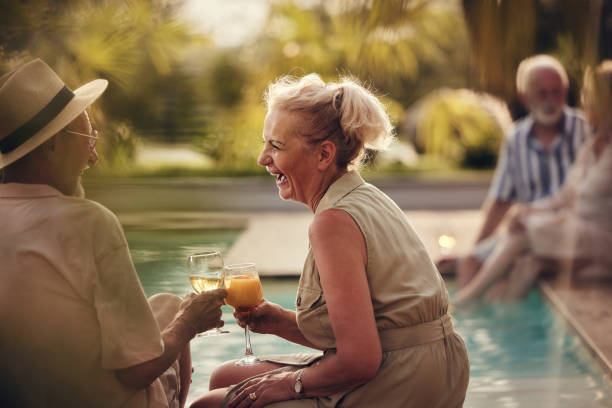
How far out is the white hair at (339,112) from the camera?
203 cm

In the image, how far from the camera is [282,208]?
1256cm

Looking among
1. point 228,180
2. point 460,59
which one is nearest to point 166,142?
point 228,180

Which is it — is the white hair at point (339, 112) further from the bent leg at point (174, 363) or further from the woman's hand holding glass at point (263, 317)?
the bent leg at point (174, 363)

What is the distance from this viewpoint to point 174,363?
232 centimetres

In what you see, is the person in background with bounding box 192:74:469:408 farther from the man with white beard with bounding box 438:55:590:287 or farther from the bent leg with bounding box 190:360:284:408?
the man with white beard with bounding box 438:55:590:287

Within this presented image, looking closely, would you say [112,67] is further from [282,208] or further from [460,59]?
[460,59]

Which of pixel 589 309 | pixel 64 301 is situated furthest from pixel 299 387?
pixel 589 309

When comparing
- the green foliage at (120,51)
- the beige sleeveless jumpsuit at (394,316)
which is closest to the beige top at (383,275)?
the beige sleeveless jumpsuit at (394,316)

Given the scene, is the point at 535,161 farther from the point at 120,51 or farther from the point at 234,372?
the point at 120,51

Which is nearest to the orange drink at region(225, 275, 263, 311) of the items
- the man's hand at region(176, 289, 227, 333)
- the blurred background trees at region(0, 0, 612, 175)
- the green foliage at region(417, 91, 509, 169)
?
the man's hand at region(176, 289, 227, 333)

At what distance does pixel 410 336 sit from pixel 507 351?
280 cm

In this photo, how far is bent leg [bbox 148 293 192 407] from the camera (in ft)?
7.30

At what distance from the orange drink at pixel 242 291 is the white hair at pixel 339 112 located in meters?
0.49

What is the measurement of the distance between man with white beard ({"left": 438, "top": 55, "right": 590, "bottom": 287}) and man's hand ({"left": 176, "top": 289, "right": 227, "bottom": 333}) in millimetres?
3568
